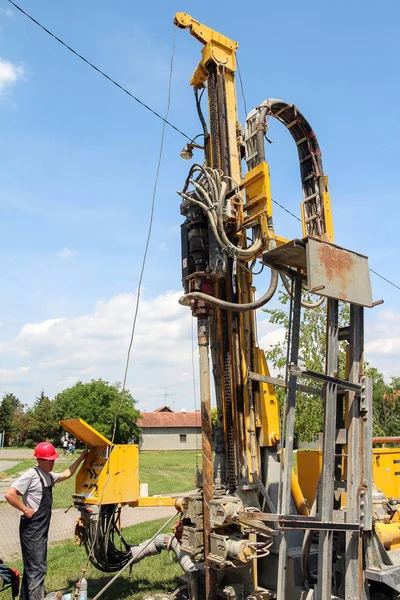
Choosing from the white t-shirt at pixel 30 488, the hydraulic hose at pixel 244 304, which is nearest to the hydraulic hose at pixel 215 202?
A: the hydraulic hose at pixel 244 304

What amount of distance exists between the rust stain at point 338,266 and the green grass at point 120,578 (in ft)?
15.5

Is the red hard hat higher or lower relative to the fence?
higher

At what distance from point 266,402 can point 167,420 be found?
5728 cm

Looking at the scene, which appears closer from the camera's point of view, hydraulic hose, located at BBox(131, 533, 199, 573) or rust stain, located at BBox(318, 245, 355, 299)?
rust stain, located at BBox(318, 245, 355, 299)

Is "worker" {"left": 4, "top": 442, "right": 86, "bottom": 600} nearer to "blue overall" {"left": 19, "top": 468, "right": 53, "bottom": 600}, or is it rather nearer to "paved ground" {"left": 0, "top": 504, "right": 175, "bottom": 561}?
"blue overall" {"left": 19, "top": 468, "right": 53, "bottom": 600}

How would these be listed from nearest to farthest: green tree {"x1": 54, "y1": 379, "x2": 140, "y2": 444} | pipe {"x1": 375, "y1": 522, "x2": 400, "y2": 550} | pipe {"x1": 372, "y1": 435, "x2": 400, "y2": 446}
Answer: pipe {"x1": 375, "y1": 522, "x2": 400, "y2": 550} → pipe {"x1": 372, "y1": 435, "x2": 400, "y2": 446} → green tree {"x1": 54, "y1": 379, "x2": 140, "y2": 444}

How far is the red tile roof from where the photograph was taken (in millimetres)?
59938

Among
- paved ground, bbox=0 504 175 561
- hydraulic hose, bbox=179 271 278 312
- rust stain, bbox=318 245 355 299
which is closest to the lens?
rust stain, bbox=318 245 355 299

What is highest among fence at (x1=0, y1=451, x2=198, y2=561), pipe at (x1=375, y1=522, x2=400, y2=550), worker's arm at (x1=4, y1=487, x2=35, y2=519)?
worker's arm at (x1=4, y1=487, x2=35, y2=519)

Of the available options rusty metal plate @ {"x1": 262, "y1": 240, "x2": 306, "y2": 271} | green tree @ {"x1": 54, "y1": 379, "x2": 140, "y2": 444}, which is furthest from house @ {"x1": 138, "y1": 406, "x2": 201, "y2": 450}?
rusty metal plate @ {"x1": 262, "y1": 240, "x2": 306, "y2": 271}

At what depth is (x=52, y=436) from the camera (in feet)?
172

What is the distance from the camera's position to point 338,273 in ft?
15.3

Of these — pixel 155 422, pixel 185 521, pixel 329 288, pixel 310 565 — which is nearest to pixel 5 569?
pixel 185 521

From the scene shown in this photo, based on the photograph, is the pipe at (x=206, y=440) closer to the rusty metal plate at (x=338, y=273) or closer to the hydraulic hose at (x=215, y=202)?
the hydraulic hose at (x=215, y=202)
